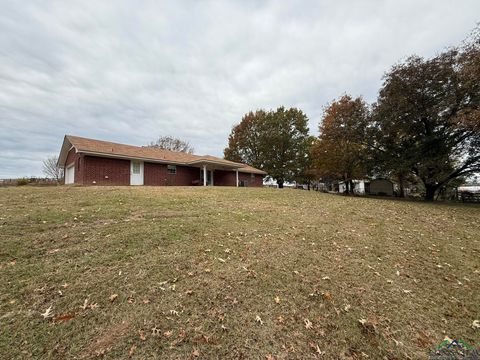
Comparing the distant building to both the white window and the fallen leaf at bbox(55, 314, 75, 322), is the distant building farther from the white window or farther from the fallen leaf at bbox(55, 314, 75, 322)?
the fallen leaf at bbox(55, 314, 75, 322)

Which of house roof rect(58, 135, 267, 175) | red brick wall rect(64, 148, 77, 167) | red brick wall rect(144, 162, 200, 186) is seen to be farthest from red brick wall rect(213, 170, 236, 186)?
red brick wall rect(64, 148, 77, 167)

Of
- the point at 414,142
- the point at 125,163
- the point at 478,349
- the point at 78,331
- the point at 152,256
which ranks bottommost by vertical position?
the point at 478,349

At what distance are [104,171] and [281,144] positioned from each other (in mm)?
26741

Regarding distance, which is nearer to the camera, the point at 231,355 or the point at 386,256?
the point at 231,355

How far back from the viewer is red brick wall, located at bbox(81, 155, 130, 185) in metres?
15.0

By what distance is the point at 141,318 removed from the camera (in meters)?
2.72

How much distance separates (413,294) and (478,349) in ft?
3.23

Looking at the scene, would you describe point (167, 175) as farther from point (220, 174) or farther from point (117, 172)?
point (220, 174)

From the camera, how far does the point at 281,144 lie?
3616cm

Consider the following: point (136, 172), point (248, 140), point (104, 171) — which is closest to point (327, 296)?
point (104, 171)

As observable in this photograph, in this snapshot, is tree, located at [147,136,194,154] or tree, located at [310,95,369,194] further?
tree, located at [147,136,194,154]

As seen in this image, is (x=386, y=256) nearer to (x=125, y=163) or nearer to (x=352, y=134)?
(x=352, y=134)

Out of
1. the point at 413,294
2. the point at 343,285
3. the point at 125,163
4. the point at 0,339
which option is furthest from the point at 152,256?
the point at 125,163

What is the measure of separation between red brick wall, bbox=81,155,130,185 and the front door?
301 mm
